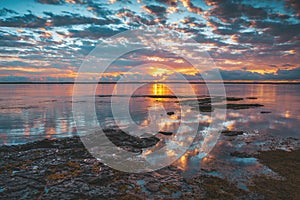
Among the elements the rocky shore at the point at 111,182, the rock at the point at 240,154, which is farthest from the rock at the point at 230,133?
the rocky shore at the point at 111,182

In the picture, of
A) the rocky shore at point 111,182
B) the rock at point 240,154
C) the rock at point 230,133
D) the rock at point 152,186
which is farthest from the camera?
the rock at point 230,133

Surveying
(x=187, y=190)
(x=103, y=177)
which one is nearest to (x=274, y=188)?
(x=187, y=190)

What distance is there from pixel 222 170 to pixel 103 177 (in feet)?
23.5

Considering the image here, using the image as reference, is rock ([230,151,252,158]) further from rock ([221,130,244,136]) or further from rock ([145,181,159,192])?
rock ([145,181,159,192])

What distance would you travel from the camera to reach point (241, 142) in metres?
18.8

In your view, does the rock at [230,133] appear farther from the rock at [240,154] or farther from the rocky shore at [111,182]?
the rocky shore at [111,182]

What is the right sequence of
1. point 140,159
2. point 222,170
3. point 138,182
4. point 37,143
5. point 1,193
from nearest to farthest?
1. point 1,193
2. point 138,182
3. point 222,170
4. point 140,159
5. point 37,143

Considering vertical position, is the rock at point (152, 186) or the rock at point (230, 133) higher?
the rock at point (230, 133)

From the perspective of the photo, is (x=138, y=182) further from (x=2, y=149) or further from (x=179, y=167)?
(x=2, y=149)

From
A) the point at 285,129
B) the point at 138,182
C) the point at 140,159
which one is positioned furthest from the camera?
the point at 285,129

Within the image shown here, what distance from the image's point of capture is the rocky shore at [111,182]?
32.0ft

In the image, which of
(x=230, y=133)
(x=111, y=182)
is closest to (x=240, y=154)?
(x=230, y=133)

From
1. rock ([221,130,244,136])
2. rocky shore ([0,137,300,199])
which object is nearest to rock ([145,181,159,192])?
rocky shore ([0,137,300,199])

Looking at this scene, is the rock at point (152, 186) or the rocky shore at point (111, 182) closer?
the rocky shore at point (111, 182)
